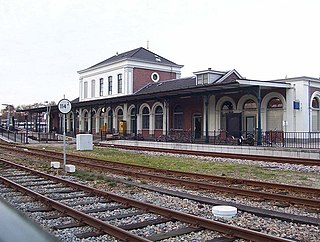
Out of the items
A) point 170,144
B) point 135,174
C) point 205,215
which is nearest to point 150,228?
point 205,215

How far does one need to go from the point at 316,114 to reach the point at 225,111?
23.3 feet

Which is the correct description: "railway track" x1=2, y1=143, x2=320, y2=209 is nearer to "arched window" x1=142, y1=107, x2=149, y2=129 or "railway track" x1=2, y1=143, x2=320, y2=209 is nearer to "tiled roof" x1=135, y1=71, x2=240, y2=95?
"tiled roof" x1=135, y1=71, x2=240, y2=95

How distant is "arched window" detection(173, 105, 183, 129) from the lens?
36.9 m

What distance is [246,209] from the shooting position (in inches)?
307

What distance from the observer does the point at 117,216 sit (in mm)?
7336

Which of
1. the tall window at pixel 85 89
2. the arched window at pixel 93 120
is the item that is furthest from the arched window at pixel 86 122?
the tall window at pixel 85 89

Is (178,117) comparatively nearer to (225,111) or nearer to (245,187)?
(225,111)

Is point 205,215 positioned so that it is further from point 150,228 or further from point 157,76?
point 157,76

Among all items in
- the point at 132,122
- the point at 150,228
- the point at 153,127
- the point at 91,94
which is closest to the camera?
the point at 150,228

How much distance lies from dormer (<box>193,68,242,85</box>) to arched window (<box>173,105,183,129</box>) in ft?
11.0

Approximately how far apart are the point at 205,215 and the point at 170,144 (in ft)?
73.9

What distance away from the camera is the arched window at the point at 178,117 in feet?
121

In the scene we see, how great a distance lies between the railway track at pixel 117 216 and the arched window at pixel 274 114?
2057 cm

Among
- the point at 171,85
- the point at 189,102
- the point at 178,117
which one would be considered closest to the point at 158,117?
the point at 178,117
